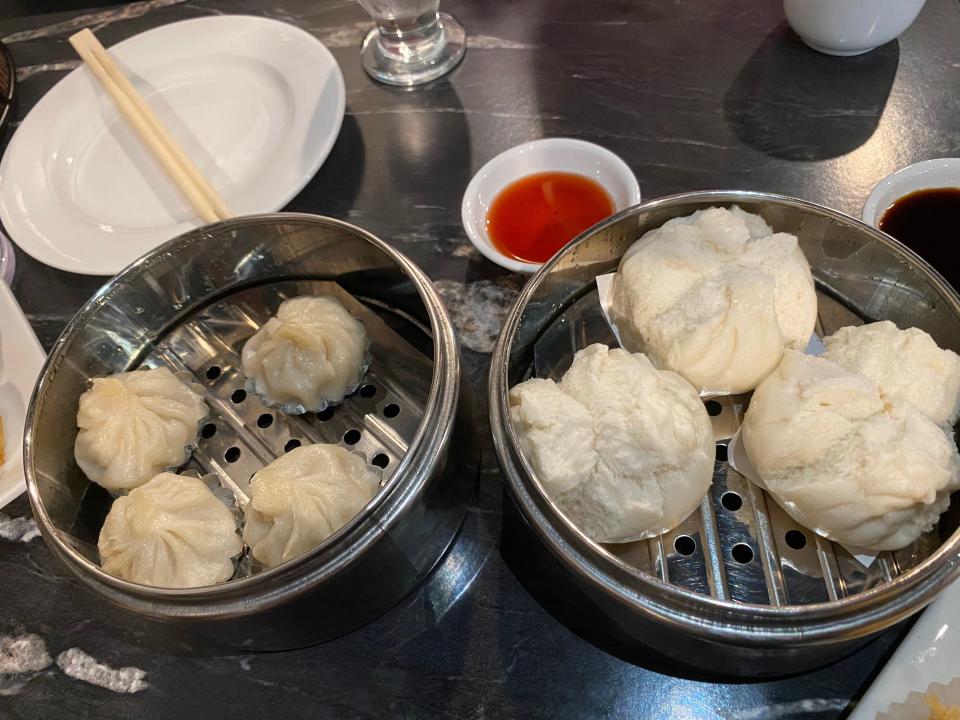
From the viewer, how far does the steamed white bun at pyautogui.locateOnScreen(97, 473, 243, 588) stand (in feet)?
4.33

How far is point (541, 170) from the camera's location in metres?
1.81

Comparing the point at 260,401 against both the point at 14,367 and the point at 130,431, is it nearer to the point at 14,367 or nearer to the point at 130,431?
the point at 130,431

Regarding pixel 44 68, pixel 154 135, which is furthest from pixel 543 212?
pixel 44 68

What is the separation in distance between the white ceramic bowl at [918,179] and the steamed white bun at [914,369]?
0.49m

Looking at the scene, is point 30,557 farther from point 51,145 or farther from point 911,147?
point 911,147

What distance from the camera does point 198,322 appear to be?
5.60 feet

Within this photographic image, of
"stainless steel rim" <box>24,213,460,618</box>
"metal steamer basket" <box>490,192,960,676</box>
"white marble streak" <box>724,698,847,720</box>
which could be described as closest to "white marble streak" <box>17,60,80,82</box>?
"stainless steel rim" <box>24,213,460,618</box>

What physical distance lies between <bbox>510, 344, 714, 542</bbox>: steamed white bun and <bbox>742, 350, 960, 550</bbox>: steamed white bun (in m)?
0.12

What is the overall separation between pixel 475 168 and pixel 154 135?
0.91 metres

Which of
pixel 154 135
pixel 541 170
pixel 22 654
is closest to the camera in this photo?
pixel 22 654

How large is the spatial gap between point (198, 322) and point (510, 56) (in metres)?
1.31

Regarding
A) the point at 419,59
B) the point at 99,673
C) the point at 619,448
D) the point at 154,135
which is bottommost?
the point at 99,673

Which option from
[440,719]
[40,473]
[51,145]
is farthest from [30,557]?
[51,145]

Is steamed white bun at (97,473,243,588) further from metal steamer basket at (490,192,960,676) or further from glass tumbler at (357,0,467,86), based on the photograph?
glass tumbler at (357,0,467,86)
